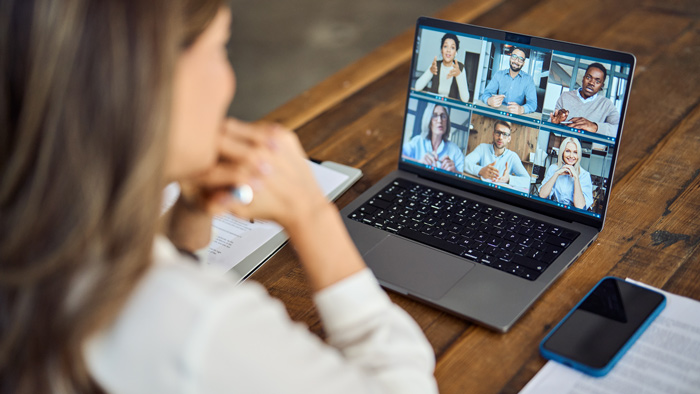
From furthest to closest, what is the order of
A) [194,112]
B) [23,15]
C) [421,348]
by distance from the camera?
[421,348]
[194,112]
[23,15]

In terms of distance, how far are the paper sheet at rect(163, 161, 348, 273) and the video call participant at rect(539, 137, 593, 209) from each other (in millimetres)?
345

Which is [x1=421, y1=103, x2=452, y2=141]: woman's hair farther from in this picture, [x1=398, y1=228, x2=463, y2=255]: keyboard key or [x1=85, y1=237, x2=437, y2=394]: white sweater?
[x1=85, y1=237, x2=437, y2=394]: white sweater

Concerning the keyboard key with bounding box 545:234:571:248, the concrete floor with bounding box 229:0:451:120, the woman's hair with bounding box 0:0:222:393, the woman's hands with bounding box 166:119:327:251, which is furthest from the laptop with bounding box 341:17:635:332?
the concrete floor with bounding box 229:0:451:120

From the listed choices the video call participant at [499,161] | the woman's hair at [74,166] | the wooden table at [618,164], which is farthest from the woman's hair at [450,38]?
the woman's hair at [74,166]

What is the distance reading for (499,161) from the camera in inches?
42.1

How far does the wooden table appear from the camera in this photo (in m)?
0.87

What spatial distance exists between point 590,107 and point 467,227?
9.4 inches

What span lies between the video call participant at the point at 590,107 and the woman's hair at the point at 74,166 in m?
0.60

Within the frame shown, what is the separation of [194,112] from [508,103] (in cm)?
56

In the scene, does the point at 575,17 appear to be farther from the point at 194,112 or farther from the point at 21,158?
the point at 21,158

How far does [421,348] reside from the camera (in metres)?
0.75

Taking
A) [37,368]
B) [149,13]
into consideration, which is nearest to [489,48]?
[149,13]

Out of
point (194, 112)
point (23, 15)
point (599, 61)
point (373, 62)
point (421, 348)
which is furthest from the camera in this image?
point (373, 62)

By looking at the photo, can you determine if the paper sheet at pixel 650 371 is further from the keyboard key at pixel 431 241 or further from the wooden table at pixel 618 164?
the keyboard key at pixel 431 241
